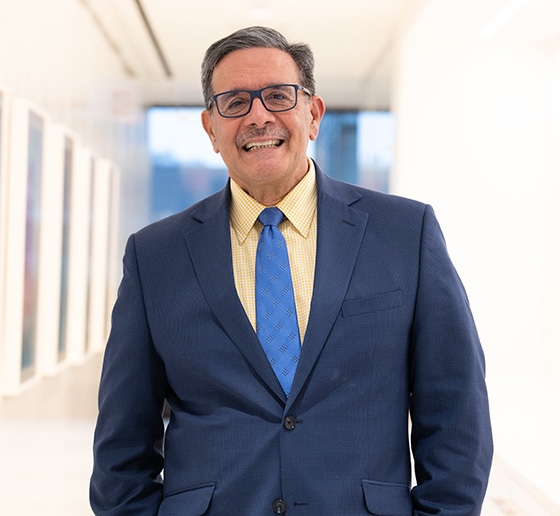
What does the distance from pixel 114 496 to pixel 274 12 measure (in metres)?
4.91

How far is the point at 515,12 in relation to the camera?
480 centimetres

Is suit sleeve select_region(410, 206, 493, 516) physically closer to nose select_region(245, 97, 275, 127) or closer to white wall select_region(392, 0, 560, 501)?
nose select_region(245, 97, 275, 127)

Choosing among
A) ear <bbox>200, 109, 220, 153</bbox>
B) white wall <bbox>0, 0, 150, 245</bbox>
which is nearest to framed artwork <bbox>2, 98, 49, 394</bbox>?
white wall <bbox>0, 0, 150, 245</bbox>

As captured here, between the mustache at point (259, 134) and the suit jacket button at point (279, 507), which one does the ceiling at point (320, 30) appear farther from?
the suit jacket button at point (279, 507)

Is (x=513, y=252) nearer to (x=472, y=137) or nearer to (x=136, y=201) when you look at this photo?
(x=472, y=137)

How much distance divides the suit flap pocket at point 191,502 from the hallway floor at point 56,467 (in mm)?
1668

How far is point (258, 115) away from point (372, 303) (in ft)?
1.46

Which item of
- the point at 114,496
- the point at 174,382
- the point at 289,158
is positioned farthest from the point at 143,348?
the point at 289,158

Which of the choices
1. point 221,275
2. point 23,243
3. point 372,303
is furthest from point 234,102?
point 23,243

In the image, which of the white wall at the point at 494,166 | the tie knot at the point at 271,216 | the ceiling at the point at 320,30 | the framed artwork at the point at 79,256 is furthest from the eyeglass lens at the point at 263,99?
the framed artwork at the point at 79,256

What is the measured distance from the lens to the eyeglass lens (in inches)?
64.2

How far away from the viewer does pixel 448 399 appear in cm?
148

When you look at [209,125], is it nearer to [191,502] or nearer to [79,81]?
[191,502]

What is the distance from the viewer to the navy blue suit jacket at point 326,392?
1467 millimetres
